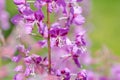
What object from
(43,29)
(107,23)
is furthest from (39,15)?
(107,23)

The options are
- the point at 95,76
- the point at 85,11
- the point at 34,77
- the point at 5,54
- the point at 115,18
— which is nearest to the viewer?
the point at 34,77

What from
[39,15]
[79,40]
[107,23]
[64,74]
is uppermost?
[39,15]

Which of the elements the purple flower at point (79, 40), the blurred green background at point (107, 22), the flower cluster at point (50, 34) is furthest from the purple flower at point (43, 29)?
the blurred green background at point (107, 22)

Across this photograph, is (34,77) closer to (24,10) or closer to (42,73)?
(42,73)

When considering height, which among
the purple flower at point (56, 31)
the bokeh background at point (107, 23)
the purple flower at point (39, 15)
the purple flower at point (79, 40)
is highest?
the purple flower at point (39, 15)

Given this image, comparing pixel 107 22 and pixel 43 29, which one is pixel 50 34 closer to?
pixel 43 29

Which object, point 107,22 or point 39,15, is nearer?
point 39,15

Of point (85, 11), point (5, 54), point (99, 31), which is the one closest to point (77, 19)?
point (5, 54)

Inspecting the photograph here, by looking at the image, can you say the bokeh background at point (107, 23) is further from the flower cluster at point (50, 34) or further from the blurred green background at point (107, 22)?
the flower cluster at point (50, 34)

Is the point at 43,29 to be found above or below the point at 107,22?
above
